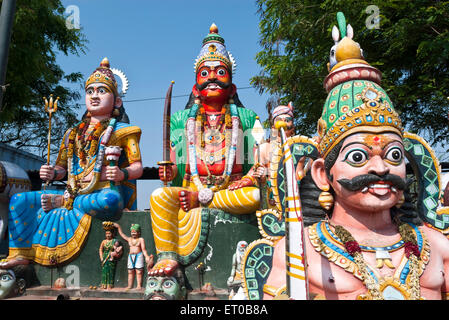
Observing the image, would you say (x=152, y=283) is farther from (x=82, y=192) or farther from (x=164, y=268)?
(x=82, y=192)

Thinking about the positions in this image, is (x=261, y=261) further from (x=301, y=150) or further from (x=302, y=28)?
(x=302, y=28)

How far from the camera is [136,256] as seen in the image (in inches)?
163

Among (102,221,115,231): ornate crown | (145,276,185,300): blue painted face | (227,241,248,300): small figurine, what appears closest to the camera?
(145,276,185,300): blue painted face

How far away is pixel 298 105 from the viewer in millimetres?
9297

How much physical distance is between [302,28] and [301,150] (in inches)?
251

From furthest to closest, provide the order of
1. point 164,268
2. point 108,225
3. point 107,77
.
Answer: point 107,77 < point 108,225 < point 164,268

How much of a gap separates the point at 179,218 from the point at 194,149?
0.90 m

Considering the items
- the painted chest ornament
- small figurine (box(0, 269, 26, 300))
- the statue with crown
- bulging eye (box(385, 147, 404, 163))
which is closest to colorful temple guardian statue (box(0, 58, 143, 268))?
small figurine (box(0, 269, 26, 300))

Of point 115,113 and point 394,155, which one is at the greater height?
point 115,113

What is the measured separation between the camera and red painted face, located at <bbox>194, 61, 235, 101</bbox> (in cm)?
476

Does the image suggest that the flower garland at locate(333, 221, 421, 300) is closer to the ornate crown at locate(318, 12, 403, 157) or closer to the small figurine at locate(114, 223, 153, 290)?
the ornate crown at locate(318, 12, 403, 157)

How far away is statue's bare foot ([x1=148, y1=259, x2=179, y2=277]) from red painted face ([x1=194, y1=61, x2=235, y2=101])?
2.05 m

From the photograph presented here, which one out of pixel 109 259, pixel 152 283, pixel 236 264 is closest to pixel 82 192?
pixel 109 259
